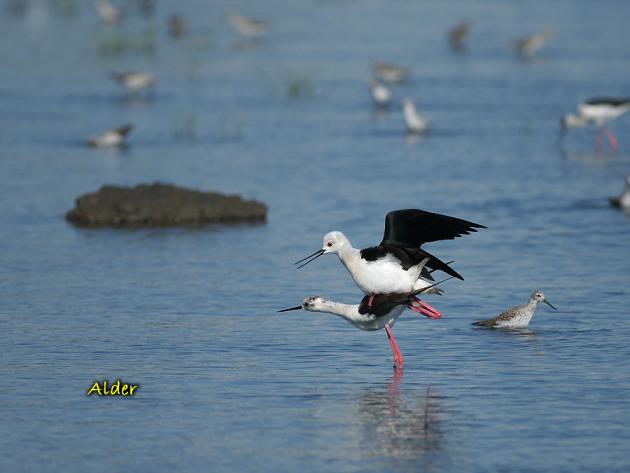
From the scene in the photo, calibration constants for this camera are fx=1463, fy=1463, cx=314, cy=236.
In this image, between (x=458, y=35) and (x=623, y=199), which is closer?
(x=623, y=199)

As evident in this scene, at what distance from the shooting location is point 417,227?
1236 centimetres

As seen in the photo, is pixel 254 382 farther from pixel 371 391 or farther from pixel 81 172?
pixel 81 172

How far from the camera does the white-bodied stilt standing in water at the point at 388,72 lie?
106 ft

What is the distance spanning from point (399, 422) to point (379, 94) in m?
20.7

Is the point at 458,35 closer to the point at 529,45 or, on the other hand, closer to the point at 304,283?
the point at 529,45

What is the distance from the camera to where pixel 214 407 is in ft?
34.3

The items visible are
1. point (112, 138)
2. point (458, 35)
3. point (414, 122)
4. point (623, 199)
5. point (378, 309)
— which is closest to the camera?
point (378, 309)

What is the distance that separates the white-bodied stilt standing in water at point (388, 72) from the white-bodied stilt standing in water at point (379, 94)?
41.3 inches

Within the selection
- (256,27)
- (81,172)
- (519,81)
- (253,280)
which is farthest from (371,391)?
(256,27)

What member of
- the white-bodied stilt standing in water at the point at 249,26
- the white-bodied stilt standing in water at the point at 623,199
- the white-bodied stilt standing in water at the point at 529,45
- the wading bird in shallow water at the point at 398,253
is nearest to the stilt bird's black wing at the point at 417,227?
the wading bird in shallow water at the point at 398,253

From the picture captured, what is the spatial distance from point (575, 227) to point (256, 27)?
89.8 feet

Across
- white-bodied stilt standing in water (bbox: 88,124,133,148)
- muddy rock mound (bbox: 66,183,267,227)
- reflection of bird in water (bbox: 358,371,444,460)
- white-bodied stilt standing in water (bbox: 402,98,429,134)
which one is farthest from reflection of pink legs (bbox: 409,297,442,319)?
white-bodied stilt standing in water (bbox: 402,98,429,134)

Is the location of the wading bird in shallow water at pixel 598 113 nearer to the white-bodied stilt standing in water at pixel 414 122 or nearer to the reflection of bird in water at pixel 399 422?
the white-bodied stilt standing in water at pixel 414 122

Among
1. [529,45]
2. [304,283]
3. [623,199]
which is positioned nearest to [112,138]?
[623,199]
